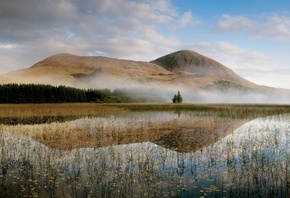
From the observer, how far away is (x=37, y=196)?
11500mm

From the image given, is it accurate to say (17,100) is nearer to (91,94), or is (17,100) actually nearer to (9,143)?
(91,94)

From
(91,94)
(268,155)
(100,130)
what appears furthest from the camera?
(91,94)

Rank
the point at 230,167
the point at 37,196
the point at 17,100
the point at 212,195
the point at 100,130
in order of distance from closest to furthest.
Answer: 1. the point at 37,196
2. the point at 212,195
3. the point at 230,167
4. the point at 100,130
5. the point at 17,100

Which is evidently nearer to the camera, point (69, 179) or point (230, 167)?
point (69, 179)

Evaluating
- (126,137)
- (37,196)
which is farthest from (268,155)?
(37,196)

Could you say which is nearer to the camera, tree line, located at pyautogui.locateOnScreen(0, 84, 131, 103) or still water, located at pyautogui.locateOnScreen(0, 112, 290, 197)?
still water, located at pyautogui.locateOnScreen(0, 112, 290, 197)

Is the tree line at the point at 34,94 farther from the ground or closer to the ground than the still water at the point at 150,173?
farther from the ground

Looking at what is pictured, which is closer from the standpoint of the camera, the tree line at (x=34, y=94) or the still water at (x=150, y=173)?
the still water at (x=150, y=173)

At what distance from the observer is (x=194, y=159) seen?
18.3 m

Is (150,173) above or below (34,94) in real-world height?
below

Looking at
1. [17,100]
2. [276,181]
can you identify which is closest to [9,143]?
[276,181]

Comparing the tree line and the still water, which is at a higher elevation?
the tree line

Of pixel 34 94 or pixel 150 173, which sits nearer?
pixel 150 173

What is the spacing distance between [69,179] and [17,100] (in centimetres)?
11256
